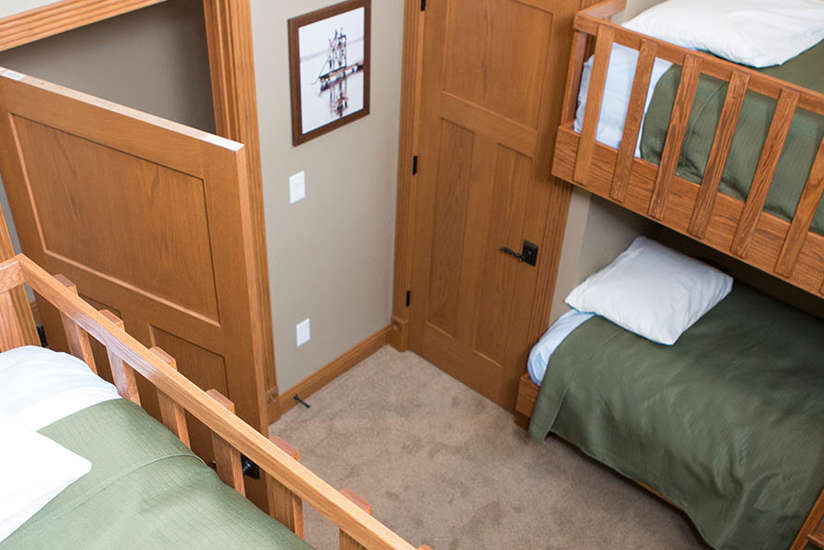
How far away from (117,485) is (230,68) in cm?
154

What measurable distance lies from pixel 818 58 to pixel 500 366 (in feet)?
5.75

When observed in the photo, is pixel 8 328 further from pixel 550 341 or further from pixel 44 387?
pixel 550 341

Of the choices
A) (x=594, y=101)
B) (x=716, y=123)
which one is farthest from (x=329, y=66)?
(x=716, y=123)

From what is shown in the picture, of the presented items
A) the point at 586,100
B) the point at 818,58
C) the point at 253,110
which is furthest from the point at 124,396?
the point at 818,58

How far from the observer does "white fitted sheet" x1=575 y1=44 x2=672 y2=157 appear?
248 centimetres

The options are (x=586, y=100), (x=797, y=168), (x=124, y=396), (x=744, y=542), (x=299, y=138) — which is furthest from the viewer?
(x=299, y=138)

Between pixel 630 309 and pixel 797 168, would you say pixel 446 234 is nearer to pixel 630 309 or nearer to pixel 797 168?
pixel 630 309

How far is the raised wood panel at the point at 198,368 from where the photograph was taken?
A: 2518mm

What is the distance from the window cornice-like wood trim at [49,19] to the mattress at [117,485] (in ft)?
2.79

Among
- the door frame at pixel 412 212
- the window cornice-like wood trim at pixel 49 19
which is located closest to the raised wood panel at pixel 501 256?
the door frame at pixel 412 212

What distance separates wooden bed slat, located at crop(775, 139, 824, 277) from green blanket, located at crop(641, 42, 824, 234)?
30 millimetres

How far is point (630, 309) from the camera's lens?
3154mm

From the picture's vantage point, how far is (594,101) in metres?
2.60

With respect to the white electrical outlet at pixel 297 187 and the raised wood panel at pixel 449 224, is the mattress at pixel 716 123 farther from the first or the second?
the white electrical outlet at pixel 297 187
